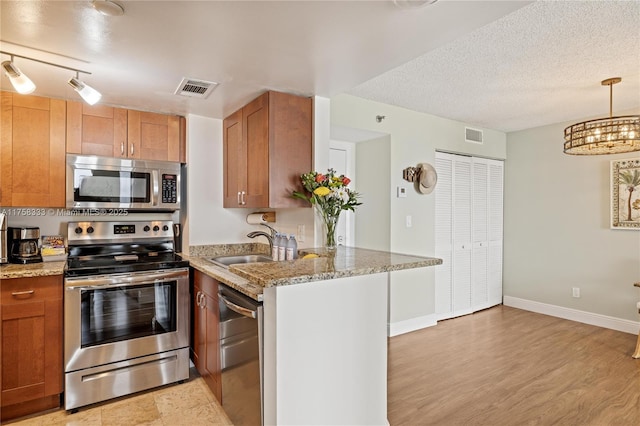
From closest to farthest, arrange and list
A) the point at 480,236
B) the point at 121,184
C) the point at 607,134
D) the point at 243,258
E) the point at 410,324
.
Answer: the point at 607,134 → the point at 121,184 → the point at 243,258 → the point at 410,324 → the point at 480,236

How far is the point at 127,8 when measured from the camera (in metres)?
1.53

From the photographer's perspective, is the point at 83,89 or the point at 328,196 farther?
the point at 328,196

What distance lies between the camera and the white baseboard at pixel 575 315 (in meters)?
3.91

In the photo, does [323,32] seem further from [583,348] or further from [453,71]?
[583,348]

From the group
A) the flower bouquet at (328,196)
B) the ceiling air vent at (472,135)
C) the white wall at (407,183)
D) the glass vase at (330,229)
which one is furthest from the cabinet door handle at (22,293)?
the ceiling air vent at (472,135)

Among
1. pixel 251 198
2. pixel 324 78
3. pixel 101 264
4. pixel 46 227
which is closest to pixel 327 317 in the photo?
pixel 251 198

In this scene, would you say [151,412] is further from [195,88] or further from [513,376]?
[513,376]

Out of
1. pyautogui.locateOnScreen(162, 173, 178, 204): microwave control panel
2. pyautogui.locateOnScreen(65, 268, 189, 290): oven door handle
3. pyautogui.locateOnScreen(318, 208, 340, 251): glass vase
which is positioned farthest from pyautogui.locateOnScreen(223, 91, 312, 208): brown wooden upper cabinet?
pyautogui.locateOnScreen(65, 268, 189, 290): oven door handle

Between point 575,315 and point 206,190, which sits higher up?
point 206,190

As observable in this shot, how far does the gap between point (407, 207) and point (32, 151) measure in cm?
341

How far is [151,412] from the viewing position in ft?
7.75

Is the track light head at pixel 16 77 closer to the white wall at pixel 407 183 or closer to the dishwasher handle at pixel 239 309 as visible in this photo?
the dishwasher handle at pixel 239 309

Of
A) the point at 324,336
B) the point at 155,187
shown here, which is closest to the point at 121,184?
the point at 155,187

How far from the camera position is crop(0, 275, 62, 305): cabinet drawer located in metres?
2.21
